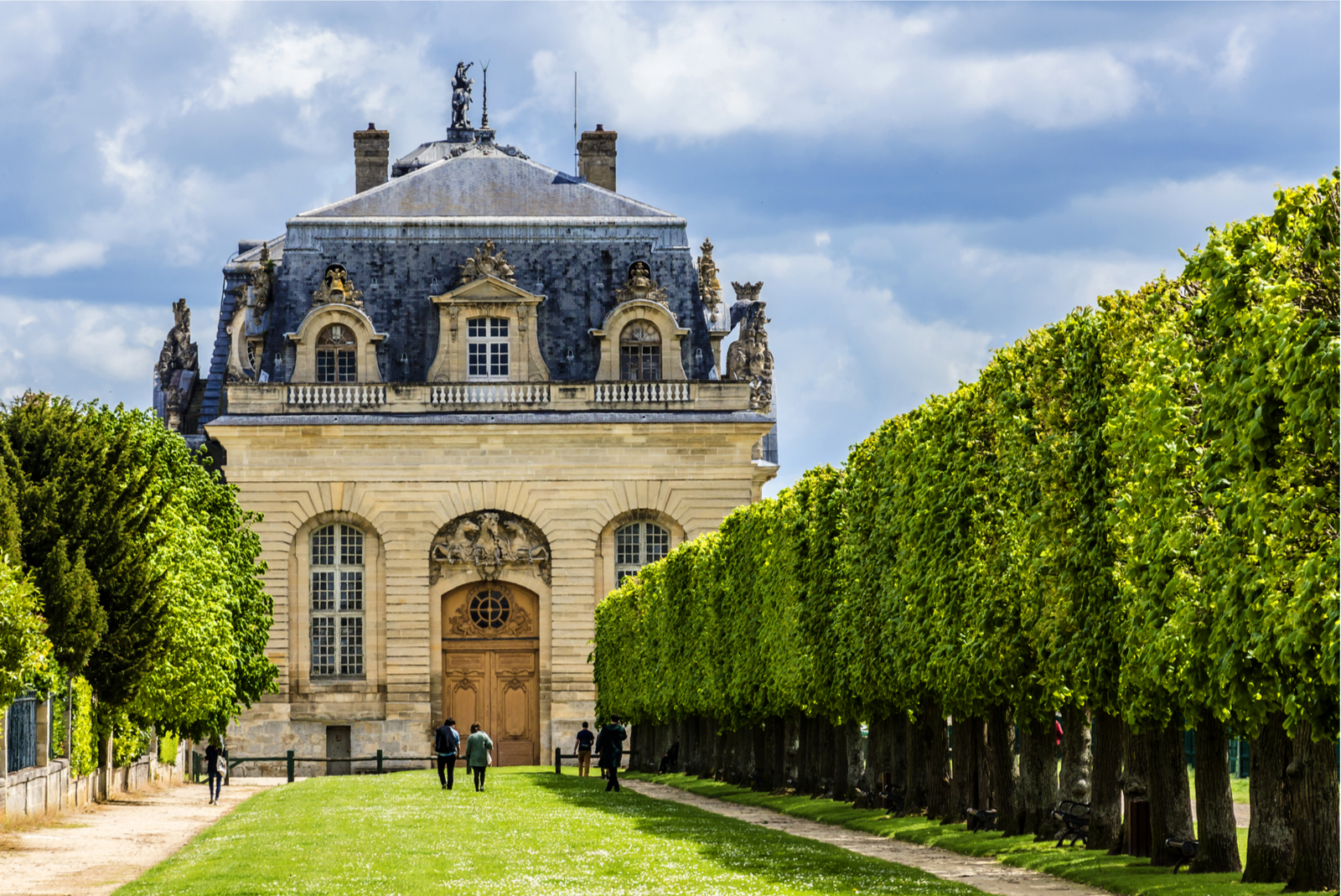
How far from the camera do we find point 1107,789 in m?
19.7

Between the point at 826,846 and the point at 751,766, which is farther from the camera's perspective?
the point at 751,766

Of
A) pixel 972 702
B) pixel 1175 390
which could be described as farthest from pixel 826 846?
pixel 1175 390

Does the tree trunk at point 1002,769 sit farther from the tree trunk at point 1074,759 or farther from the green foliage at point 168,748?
the green foliage at point 168,748

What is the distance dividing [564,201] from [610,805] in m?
30.5

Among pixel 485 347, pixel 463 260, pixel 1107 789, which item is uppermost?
pixel 463 260

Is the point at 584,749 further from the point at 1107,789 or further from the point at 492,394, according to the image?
the point at 1107,789

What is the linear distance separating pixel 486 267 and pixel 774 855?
35.5m

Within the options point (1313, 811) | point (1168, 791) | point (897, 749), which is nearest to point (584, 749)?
point (897, 749)

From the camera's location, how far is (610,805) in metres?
28.7

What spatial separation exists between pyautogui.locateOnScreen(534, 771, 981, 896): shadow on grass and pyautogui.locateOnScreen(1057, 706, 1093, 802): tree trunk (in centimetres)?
317

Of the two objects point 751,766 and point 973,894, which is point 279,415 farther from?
point 973,894

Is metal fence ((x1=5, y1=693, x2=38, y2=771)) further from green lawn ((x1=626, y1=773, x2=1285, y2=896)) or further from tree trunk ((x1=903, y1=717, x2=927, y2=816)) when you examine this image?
tree trunk ((x1=903, y1=717, x2=927, y2=816))

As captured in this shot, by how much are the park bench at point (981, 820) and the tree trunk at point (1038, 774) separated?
→ 0.61 metres

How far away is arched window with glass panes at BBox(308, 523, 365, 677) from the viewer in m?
53.2
